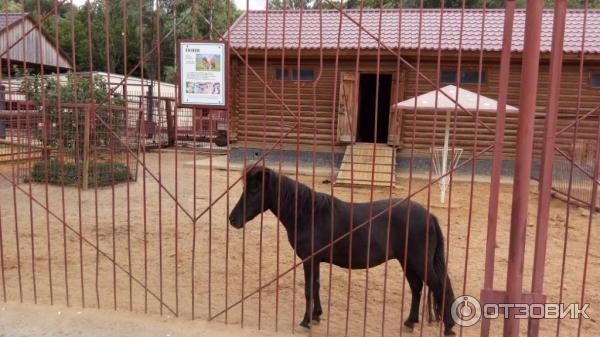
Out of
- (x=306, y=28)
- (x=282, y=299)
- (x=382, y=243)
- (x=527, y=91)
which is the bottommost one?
(x=282, y=299)

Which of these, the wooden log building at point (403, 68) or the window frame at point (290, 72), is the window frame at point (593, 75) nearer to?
the wooden log building at point (403, 68)

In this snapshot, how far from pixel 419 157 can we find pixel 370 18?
4917mm

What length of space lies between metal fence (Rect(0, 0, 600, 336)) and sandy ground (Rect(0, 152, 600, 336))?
4cm

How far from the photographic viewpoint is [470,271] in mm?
5781

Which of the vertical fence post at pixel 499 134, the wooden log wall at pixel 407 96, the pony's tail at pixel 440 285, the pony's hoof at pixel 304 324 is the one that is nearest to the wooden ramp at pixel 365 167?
the wooden log wall at pixel 407 96

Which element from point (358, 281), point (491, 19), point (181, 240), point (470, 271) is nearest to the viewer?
point (358, 281)

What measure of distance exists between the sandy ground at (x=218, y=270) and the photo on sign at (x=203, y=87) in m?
0.72

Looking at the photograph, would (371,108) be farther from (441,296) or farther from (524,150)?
(524,150)

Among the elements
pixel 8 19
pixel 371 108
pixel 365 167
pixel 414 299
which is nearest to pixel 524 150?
pixel 414 299

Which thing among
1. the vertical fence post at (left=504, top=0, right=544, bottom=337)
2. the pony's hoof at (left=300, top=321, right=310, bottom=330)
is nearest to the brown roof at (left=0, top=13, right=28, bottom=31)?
the pony's hoof at (left=300, top=321, right=310, bottom=330)

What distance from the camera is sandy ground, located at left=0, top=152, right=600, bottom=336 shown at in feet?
13.3

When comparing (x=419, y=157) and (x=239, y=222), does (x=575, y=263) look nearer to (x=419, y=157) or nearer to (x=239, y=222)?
(x=239, y=222)

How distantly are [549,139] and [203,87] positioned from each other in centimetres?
241

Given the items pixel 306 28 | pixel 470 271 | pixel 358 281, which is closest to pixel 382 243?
pixel 358 281
